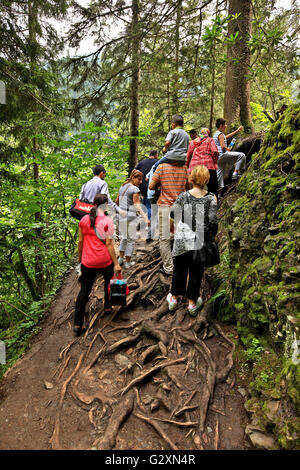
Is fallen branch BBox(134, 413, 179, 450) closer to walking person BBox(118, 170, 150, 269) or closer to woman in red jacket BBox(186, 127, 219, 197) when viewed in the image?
walking person BBox(118, 170, 150, 269)

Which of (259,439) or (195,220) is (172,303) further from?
(259,439)

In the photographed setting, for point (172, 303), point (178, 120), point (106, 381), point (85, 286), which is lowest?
point (106, 381)

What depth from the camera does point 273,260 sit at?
121 inches

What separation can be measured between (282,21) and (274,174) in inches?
252

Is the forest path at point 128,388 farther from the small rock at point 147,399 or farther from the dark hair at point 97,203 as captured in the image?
the dark hair at point 97,203

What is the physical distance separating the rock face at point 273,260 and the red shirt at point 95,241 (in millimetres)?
1970

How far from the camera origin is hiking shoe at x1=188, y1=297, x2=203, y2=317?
3.89m

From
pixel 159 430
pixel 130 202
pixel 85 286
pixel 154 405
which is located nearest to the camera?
pixel 159 430

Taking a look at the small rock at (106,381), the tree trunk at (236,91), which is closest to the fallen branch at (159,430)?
the small rock at (106,381)

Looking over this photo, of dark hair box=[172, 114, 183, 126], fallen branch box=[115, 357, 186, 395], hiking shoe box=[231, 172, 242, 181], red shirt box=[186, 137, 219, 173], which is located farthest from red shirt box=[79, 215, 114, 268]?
hiking shoe box=[231, 172, 242, 181]

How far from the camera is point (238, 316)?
3400mm

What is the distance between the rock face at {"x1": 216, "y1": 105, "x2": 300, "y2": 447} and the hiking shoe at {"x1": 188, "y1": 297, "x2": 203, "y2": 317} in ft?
1.26

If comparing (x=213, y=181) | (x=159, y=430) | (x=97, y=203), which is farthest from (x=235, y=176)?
(x=159, y=430)

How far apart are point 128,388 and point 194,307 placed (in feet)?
4.94
